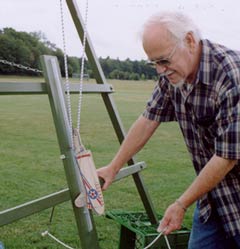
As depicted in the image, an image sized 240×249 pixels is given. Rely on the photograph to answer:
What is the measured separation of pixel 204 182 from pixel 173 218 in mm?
221

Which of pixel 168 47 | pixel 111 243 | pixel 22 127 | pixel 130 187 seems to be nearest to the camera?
pixel 168 47

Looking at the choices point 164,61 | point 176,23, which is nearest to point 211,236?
point 164,61

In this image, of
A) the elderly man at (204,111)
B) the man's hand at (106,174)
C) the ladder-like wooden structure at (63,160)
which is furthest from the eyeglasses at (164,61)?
the man's hand at (106,174)

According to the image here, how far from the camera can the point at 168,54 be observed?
1.98 metres

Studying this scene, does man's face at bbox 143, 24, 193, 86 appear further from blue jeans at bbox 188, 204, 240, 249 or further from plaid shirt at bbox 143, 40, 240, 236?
blue jeans at bbox 188, 204, 240, 249

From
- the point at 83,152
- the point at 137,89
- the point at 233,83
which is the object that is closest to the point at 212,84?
the point at 233,83

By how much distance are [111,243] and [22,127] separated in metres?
9.17

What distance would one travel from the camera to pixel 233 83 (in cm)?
199

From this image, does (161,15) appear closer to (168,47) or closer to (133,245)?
(168,47)

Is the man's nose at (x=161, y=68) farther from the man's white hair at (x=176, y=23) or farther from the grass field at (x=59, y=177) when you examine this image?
the grass field at (x=59, y=177)

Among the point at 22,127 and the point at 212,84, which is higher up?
the point at 212,84

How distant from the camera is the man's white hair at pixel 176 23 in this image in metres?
1.97

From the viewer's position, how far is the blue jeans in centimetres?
243

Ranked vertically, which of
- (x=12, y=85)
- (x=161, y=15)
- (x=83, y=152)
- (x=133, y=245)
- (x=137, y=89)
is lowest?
(x=137, y=89)
